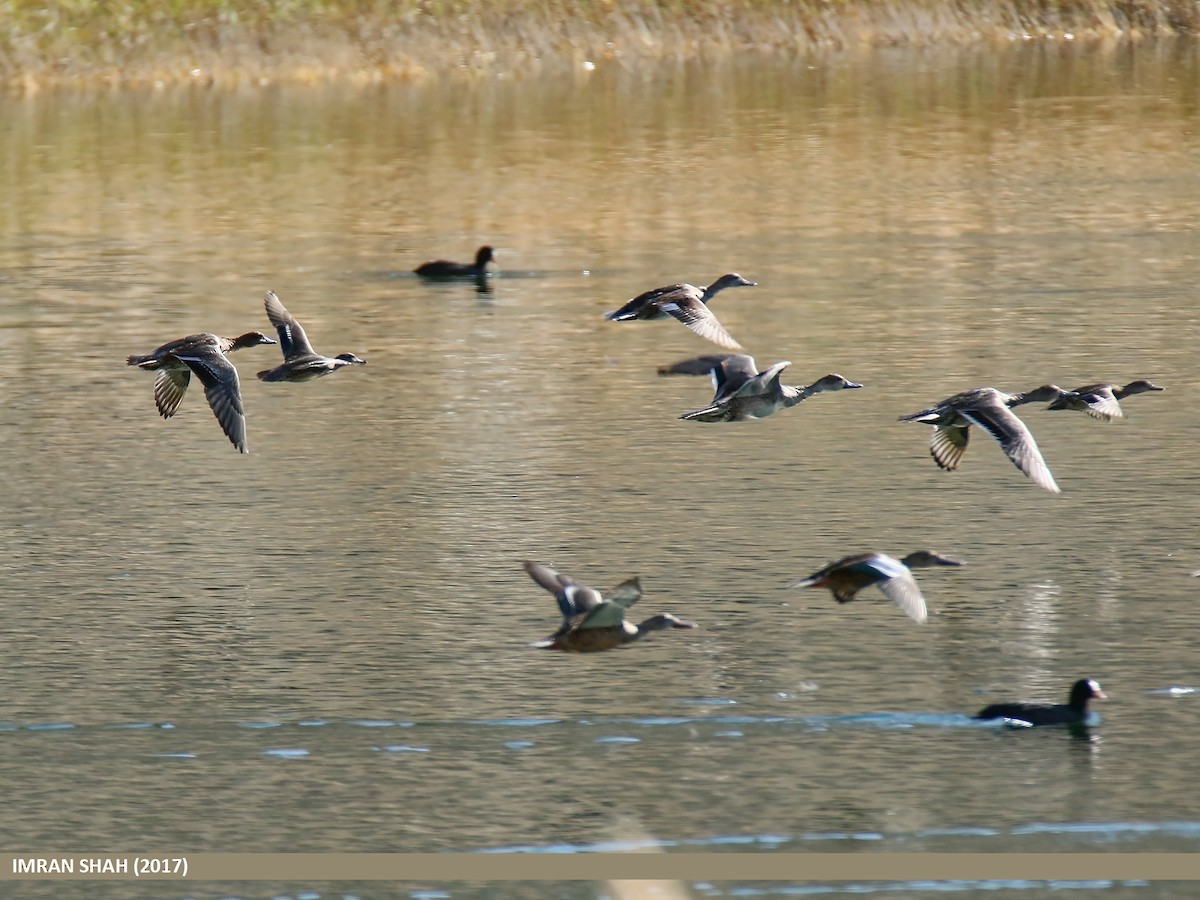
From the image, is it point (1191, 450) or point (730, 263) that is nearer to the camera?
point (1191, 450)

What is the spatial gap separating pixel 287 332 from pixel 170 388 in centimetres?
80

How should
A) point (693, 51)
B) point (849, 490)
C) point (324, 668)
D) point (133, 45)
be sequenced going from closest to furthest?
1. point (324, 668)
2. point (849, 490)
3. point (133, 45)
4. point (693, 51)

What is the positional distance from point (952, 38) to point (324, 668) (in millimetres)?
40323

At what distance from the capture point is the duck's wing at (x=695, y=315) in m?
13.1

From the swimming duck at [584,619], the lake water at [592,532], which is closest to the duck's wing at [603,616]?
the swimming duck at [584,619]

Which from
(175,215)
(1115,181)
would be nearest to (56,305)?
(175,215)

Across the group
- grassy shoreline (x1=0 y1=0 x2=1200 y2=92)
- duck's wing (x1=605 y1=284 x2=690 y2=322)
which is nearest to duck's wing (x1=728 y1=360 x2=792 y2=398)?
duck's wing (x1=605 y1=284 x2=690 y2=322)

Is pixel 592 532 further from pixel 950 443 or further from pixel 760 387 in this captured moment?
pixel 950 443

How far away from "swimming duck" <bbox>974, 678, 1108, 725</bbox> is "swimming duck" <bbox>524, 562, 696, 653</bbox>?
1.48 metres

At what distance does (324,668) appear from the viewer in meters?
11.0

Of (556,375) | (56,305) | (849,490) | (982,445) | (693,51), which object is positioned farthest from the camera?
(693,51)

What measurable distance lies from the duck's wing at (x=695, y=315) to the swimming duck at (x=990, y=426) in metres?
1.36

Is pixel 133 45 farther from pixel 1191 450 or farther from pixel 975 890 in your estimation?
pixel 975 890

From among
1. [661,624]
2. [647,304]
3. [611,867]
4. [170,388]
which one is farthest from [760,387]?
[611,867]
